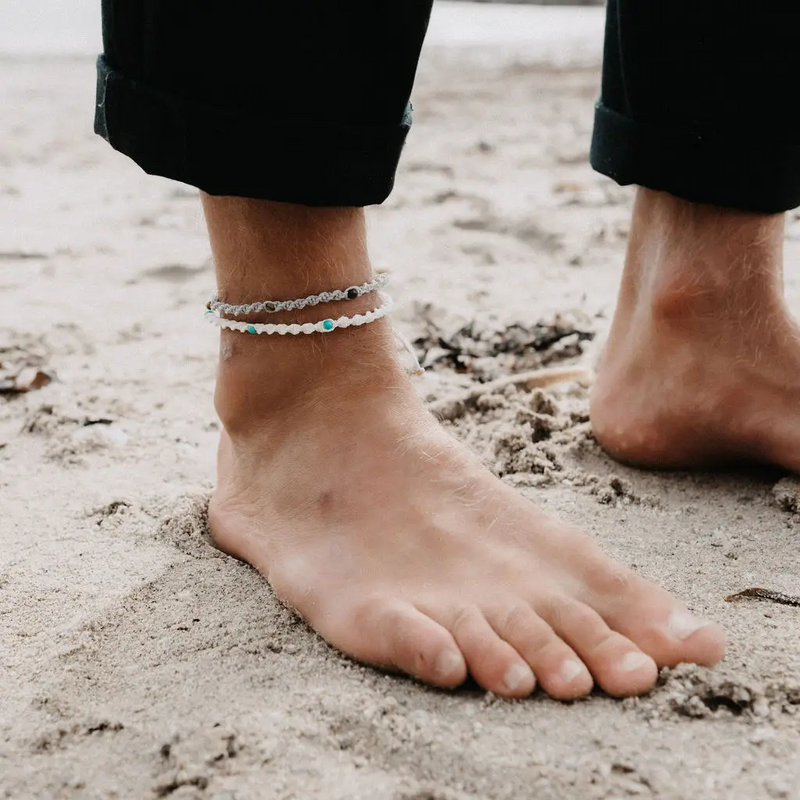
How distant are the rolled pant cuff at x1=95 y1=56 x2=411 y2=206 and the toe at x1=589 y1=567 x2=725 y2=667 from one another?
515 mm

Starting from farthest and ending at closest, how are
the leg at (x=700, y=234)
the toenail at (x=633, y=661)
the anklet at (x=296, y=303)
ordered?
the leg at (x=700, y=234) < the anklet at (x=296, y=303) < the toenail at (x=633, y=661)

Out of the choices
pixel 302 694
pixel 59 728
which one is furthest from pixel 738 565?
pixel 59 728

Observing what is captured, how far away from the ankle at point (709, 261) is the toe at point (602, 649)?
0.60 metres

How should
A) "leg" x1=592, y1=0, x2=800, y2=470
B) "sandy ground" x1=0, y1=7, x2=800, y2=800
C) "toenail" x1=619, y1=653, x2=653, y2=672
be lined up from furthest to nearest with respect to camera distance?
"leg" x1=592, y1=0, x2=800, y2=470 → "toenail" x1=619, y1=653, x2=653, y2=672 → "sandy ground" x1=0, y1=7, x2=800, y2=800

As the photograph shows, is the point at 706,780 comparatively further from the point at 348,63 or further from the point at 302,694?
the point at 348,63

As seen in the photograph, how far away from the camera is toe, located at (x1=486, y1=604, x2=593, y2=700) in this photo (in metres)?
0.92

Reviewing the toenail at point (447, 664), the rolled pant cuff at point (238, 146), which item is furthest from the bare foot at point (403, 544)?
the rolled pant cuff at point (238, 146)

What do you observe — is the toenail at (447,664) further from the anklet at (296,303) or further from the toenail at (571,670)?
the anklet at (296,303)

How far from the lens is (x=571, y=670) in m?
0.93

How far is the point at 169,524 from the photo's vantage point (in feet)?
4.26

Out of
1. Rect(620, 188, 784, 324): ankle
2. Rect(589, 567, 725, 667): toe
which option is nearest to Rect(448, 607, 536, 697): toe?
Rect(589, 567, 725, 667): toe

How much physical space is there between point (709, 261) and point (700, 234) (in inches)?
1.7

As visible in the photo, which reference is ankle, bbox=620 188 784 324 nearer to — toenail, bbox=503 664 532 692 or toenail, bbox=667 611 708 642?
toenail, bbox=667 611 708 642

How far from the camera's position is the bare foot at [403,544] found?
95 centimetres
